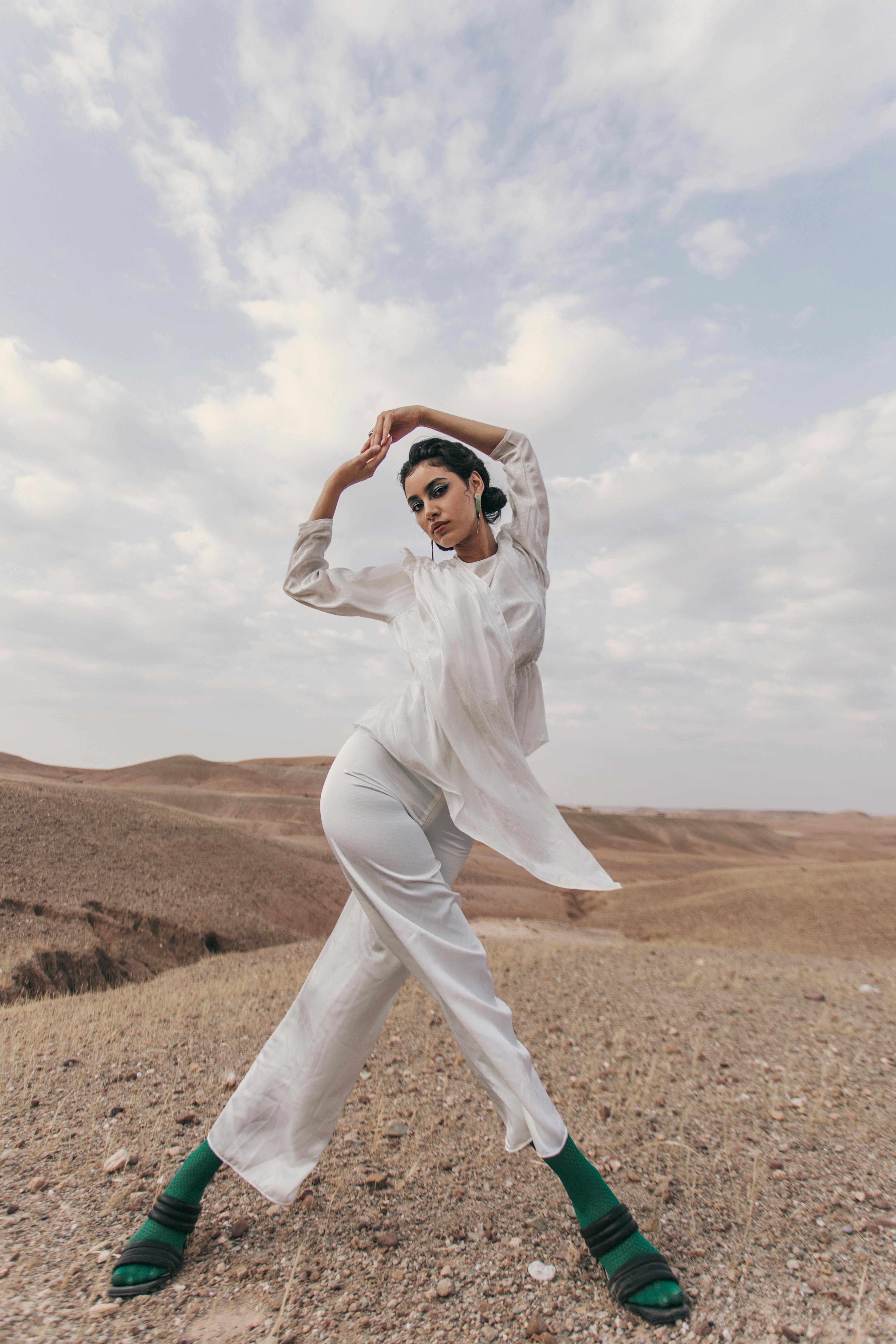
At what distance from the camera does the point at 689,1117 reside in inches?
135

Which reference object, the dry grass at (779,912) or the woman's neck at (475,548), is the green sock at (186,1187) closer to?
the woman's neck at (475,548)

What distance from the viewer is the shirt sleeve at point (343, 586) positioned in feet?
8.14

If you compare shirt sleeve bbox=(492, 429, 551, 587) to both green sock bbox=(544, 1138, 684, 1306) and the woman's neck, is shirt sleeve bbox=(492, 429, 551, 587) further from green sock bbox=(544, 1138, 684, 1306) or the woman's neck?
green sock bbox=(544, 1138, 684, 1306)

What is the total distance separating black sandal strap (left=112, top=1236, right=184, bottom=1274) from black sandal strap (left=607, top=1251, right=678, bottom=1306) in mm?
1259

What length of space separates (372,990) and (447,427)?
1913mm

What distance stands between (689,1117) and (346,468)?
10.8 feet

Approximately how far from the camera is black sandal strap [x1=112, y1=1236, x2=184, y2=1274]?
6.88 ft

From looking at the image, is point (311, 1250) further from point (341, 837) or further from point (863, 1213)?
point (863, 1213)

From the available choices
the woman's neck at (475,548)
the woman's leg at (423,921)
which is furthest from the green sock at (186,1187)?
the woman's neck at (475,548)

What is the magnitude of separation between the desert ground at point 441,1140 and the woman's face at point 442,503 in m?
2.29

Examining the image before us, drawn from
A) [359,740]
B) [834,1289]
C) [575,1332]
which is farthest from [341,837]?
[834,1289]

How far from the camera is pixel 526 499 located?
2.55 metres

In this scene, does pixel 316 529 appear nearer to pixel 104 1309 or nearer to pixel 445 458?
pixel 445 458

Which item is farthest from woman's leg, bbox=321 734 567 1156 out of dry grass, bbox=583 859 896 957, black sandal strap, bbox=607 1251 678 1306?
dry grass, bbox=583 859 896 957
